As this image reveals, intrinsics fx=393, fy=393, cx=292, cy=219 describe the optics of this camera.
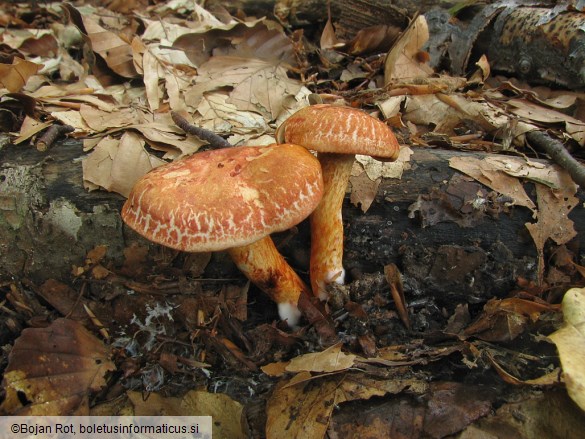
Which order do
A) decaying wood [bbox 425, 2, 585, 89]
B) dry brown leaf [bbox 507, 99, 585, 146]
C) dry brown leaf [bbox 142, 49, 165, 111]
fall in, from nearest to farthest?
dry brown leaf [bbox 507, 99, 585, 146]
dry brown leaf [bbox 142, 49, 165, 111]
decaying wood [bbox 425, 2, 585, 89]

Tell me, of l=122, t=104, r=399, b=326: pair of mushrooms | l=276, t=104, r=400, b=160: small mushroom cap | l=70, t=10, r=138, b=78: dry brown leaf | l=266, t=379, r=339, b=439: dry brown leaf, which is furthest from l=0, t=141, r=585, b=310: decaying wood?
l=70, t=10, r=138, b=78: dry brown leaf

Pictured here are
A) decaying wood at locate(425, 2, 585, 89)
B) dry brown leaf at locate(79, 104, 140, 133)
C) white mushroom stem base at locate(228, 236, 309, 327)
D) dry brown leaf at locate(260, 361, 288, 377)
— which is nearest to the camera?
dry brown leaf at locate(260, 361, 288, 377)

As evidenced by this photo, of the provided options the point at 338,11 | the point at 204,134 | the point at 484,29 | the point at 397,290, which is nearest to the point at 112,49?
the point at 204,134

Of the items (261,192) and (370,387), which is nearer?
(261,192)

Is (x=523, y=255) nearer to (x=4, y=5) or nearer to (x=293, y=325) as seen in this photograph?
(x=293, y=325)

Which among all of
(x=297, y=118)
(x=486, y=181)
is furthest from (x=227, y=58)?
(x=486, y=181)

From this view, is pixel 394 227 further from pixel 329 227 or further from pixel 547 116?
pixel 547 116

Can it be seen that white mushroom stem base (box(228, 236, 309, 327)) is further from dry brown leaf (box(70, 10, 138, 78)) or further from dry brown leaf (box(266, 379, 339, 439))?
dry brown leaf (box(70, 10, 138, 78))
